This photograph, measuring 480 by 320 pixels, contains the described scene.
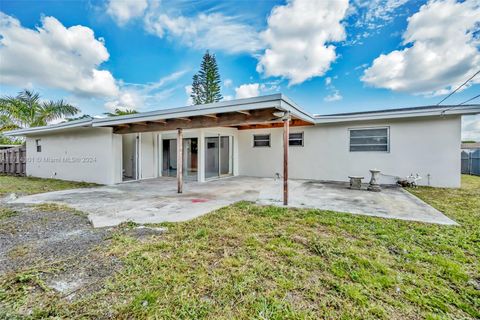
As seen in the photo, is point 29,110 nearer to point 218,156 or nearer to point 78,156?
point 78,156

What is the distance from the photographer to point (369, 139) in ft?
27.9

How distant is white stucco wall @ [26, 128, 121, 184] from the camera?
8617 millimetres

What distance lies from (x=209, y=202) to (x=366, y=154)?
21.6 feet

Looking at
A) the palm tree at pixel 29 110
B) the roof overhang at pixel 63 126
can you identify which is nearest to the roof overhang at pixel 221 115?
the roof overhang at pixel 63 126

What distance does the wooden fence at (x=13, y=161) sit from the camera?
1212cm

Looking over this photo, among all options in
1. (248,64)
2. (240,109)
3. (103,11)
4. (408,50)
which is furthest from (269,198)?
(248,64)

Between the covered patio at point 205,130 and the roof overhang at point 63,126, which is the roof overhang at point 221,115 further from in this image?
the roof overhang at point 63,126

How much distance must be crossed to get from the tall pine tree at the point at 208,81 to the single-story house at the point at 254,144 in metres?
13.2

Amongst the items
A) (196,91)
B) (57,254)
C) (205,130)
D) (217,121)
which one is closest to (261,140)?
(205,130)

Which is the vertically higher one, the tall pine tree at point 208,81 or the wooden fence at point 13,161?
the tall pine tree at point 208,81

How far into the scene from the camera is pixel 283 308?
1.79 metres

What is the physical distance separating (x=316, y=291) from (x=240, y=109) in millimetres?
3911

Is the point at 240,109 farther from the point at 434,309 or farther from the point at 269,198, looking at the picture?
the point at 434,309

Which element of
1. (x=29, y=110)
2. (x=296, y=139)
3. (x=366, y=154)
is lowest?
(x=366, y=154)
